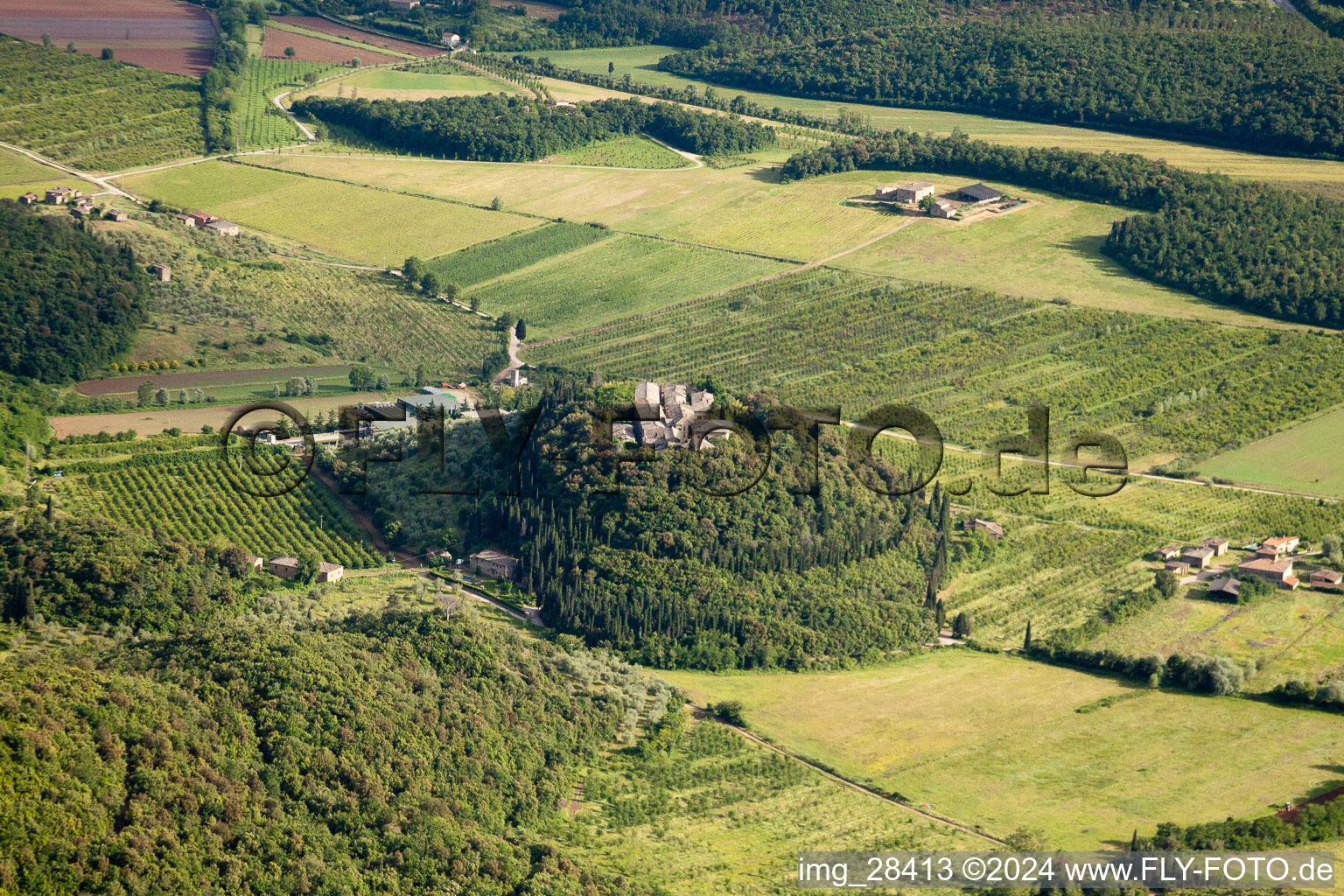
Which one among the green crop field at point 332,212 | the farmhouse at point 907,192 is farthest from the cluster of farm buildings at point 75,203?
the farmhouse at point 907,192

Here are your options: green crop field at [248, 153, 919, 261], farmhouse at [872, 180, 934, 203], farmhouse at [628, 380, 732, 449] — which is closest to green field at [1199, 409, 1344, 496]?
farmhouse at [628, 380, 732, 449]

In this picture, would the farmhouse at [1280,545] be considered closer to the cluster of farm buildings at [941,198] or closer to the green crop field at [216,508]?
the green crop field at [216,508]

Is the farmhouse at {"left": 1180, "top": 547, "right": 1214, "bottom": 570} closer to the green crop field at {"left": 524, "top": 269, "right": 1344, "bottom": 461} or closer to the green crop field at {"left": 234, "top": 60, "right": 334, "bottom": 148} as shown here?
the green crop field at {"left": 524, "top": 269, "right": 1344, "bottom": 461}

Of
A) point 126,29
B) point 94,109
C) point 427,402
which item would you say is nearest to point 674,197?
point 427,402

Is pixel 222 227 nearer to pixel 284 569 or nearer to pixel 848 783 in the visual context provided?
pixel 284 569

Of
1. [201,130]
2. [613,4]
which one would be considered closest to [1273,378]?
[201,130]

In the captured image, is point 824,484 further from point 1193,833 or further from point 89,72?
point 89,72
